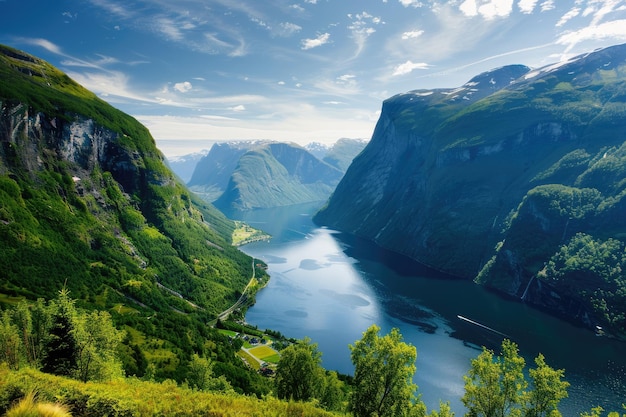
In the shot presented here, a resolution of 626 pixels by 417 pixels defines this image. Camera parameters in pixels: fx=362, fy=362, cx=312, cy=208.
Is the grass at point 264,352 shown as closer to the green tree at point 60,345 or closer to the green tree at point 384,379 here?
the green tree at point 384,379

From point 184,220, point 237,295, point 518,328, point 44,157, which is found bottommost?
point 237,295

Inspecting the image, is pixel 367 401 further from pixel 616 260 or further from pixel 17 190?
pixel 616 260

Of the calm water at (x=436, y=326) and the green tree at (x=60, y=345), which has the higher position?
the green tree at (x=60, y=345)

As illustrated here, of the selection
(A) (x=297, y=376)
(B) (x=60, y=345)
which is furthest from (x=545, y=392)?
(B) (x=60, y=345)

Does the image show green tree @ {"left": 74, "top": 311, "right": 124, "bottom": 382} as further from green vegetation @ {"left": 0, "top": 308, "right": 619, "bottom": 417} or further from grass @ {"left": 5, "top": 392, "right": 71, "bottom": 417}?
grass @ {"left": 5, "top": 392, "right": 71, "bottom": 417}

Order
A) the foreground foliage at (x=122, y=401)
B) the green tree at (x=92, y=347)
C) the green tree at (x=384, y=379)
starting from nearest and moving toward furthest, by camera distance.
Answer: the foreground foliage at (x=122, y=401) < the green tree at (x=92, y=347) < the green tree at (x=384, y=379)

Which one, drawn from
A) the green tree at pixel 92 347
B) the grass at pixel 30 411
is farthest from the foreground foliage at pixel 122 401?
the green tree at pixel 92 347

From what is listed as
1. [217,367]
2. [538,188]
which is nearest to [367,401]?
[217,367]
